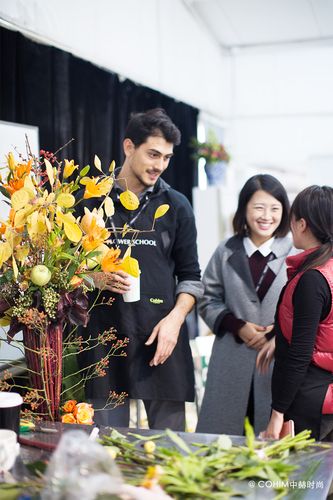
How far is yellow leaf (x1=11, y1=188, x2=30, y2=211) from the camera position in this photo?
1438mm

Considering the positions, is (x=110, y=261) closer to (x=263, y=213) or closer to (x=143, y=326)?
(x=143, y=326)

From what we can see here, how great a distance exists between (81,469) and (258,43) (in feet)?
23.0

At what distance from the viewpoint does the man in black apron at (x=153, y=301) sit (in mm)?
2291

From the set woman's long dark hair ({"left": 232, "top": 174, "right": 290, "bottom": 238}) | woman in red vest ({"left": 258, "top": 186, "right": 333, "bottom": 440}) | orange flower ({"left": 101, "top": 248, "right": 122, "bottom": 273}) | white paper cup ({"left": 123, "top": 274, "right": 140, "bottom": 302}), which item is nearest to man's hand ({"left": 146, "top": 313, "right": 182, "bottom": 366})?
white paper cup ({"left": 123, "top": 274, "right": 140, "bottom": 302})

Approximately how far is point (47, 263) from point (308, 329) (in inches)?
29.7

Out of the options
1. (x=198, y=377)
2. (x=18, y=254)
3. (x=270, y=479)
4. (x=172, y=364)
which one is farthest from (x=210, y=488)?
(x=198, y=377)

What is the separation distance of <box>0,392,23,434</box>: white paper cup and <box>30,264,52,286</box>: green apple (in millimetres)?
260

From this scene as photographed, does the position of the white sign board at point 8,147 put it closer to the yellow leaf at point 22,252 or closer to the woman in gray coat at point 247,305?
the woman in gray coat at point 247,305

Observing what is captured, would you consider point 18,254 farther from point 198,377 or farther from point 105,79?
point 105,79

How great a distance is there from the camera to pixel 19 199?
4.73 ft

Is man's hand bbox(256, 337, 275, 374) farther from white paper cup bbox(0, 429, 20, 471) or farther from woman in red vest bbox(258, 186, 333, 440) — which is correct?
white paper cup bbox(0, 429, 20, 471)

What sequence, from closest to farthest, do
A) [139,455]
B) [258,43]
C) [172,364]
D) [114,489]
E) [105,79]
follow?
[114,489], [139,455], [172,364], [105,79], [258,43]

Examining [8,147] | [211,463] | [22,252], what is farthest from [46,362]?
[8,147]

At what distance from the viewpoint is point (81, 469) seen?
1.00 meters
